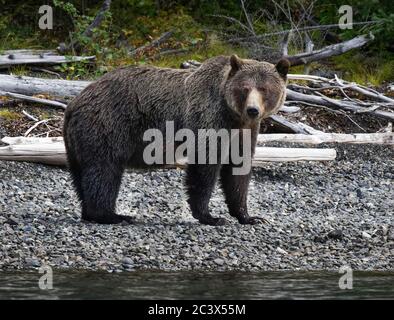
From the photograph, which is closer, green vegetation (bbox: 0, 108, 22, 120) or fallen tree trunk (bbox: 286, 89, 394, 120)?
green vegetation (bbox: 0, 108, 22, 120)

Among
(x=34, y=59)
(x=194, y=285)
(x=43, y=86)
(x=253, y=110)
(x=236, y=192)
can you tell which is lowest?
(x=194, y=285)

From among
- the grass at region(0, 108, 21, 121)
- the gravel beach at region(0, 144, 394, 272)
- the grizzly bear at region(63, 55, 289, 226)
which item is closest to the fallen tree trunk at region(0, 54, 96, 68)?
the grass at region(0, 108, 21, 121)

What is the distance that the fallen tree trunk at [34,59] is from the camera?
47.9 ft

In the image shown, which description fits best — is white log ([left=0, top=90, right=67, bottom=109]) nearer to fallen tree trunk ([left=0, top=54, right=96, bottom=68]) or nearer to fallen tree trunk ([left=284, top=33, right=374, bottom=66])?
fallen tree trunk ([left=0, top=54, right=96, bottom=68])

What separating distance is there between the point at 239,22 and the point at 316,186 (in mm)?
4618

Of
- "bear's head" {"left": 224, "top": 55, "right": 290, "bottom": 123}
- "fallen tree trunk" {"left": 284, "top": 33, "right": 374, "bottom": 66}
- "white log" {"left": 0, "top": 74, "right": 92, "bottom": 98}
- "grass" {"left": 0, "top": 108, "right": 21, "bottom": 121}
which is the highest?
"bear's head" {"left": 224, "top": 55, "right": 290, "bottom": 123}

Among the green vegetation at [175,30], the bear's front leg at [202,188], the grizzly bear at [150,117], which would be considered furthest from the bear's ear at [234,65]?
the green vegetation at [175,30]

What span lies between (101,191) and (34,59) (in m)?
6.04

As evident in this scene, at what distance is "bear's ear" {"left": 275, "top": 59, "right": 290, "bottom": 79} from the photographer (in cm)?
912

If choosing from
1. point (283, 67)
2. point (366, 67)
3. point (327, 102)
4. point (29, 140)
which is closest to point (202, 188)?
point (283, 67)

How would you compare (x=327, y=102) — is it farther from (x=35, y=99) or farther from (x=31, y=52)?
(x=31, y=52)

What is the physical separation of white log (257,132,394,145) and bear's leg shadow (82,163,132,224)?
146 inches

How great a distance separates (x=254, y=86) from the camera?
901 cm
